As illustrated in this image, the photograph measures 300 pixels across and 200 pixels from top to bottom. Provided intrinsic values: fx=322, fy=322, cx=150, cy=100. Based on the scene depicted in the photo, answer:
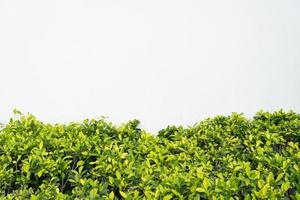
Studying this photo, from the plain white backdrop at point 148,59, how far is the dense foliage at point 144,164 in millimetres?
842

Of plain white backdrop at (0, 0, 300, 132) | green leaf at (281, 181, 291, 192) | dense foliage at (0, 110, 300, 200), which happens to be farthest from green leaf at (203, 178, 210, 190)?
plain white backdrop at (0, 0, 300, 132)

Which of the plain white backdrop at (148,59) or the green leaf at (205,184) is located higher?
the plain white backdrop at (148,59)

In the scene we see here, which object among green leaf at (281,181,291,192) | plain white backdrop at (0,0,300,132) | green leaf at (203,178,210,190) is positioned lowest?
green leaf at (203,178,210,190)

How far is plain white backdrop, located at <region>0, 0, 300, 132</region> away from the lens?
4.64 metres

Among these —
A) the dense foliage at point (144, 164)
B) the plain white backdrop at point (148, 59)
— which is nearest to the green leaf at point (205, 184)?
the dense foliage at point (144, 164)

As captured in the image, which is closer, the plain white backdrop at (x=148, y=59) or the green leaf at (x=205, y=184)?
the green leaf at (x=205, y=184)

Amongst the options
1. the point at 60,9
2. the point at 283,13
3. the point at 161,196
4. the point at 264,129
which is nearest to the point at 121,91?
the point at 60,9

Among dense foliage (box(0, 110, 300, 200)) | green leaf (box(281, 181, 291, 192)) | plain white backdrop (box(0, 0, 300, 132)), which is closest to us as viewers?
green leaf (box(281, 181, 291, 192))

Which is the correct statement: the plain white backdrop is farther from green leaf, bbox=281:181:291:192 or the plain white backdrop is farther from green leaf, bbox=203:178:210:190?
green leaf, bbox=281:181:291:192

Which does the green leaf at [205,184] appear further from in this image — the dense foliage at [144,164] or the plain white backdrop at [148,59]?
the plain white backdrop at [148,59]

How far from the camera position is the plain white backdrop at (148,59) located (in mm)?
4645

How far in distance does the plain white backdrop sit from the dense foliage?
0.84m

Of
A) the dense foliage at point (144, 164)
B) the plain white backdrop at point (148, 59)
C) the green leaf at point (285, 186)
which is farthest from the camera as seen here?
the plain white backdrop at point (148, 59)

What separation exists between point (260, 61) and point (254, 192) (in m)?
3.51
